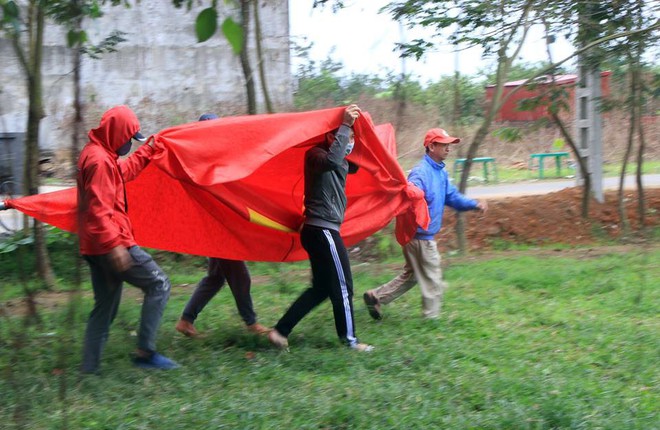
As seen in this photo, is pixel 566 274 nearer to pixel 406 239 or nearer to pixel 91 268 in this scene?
Answer: pixel 406 239

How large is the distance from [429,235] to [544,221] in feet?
22.6

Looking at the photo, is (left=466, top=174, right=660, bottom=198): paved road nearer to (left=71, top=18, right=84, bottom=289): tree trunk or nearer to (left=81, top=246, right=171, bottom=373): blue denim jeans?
(left=81, top=246, right=171, bottom=373): blue denim jeans

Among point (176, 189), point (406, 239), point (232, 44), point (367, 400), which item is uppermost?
point (232, 44)

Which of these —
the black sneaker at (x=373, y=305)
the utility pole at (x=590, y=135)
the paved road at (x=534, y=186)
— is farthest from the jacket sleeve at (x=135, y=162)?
the paved road at (x=534, y=186)

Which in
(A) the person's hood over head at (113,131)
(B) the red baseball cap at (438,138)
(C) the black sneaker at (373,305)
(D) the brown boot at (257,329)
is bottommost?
(D) the brown boot at (257,329)

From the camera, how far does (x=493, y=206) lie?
13477 mm

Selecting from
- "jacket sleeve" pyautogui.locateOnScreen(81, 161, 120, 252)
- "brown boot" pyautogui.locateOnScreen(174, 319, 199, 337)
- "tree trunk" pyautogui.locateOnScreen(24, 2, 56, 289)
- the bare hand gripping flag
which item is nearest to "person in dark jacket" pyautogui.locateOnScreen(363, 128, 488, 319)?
the bare hand gripping flag

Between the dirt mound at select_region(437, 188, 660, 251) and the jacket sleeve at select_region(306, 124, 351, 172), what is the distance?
647 cm

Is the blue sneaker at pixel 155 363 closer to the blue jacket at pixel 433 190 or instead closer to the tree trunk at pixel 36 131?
the blue jacket at pixel 433 190

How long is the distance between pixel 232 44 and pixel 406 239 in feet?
13.5

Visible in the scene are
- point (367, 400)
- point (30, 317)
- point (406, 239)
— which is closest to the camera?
point (30, 317)

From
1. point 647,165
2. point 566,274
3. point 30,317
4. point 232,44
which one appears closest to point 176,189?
point 30,317

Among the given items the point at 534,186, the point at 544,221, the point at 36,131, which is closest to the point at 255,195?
the point at 36,131

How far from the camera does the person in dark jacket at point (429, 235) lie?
21.6 ft
